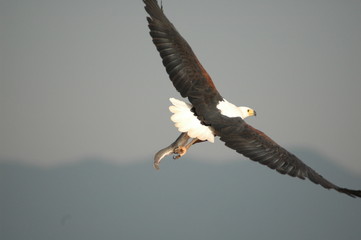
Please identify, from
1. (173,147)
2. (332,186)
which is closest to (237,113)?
(173,147)

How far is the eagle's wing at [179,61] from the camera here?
5500mm

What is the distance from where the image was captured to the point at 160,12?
18.7 ft

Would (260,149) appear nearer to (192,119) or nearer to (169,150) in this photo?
(192,119)

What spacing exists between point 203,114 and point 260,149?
0.65 m

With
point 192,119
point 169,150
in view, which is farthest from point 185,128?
point 169,150

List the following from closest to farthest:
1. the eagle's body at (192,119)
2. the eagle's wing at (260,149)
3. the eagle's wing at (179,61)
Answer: the eagle's wing at (260,149)
the eagle's body at (192,119)
the eagle's wing at (179,61)

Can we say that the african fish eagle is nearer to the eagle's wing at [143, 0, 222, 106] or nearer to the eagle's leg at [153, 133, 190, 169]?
the eagle's leg at [153, 133, 190, 169]

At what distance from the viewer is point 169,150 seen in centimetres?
552

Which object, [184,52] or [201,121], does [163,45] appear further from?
[201,121]

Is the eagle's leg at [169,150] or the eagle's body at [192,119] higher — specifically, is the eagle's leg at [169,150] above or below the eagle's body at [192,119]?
below

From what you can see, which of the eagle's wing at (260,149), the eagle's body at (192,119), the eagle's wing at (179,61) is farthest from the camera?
the eagle's wing at (179,61)

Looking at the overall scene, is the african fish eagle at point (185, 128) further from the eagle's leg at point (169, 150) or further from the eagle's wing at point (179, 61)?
the eagle's wing at point (179, 61)

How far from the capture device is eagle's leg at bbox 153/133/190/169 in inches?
213

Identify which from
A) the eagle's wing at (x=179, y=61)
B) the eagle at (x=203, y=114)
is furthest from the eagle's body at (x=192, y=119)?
the eagle's wing at (x=179, y=61)
